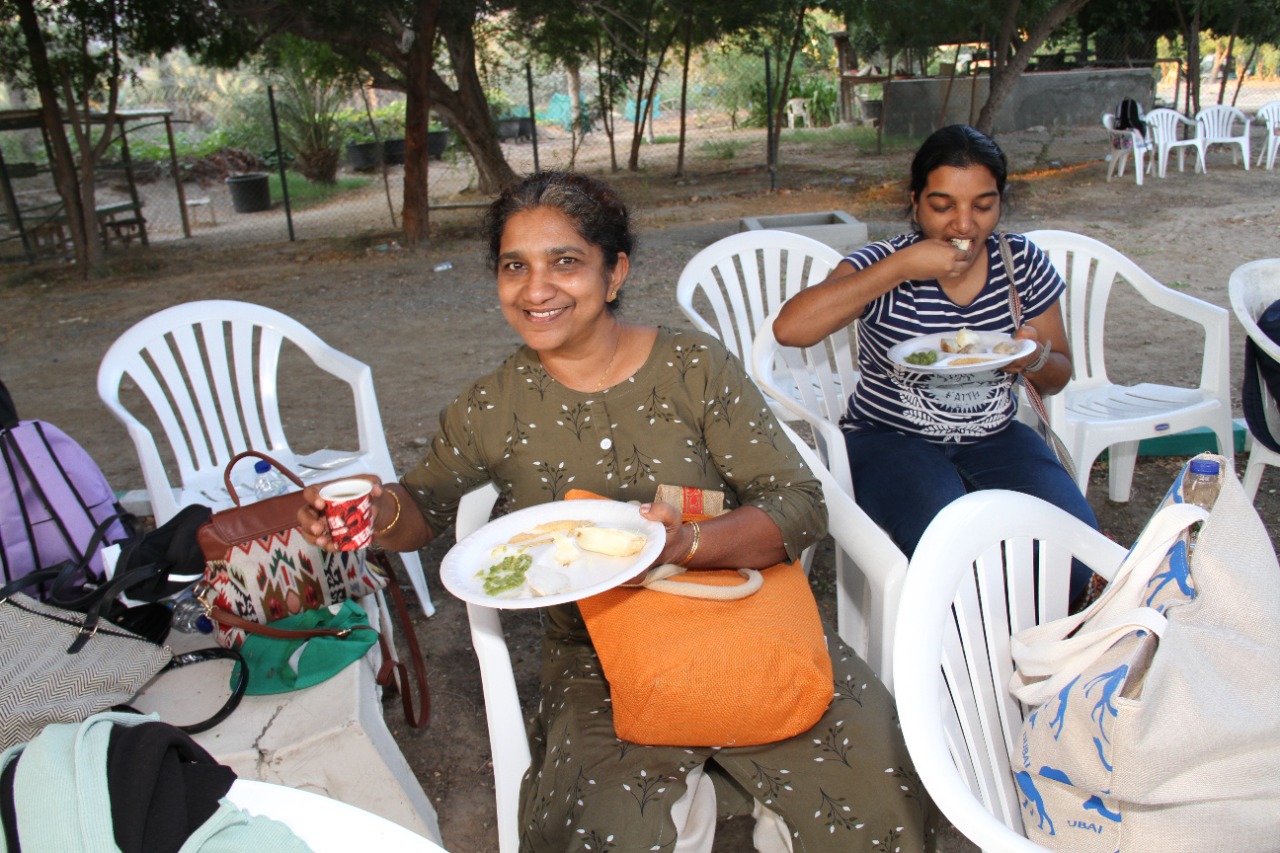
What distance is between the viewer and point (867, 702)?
1.80 m

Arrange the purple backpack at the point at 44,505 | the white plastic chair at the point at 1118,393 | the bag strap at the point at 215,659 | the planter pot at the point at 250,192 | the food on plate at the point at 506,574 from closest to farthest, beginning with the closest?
1. the food on plate at the point at 506,574
2. the bag strap at the point at 215,659
3. the purple backpack at the point at 44,505
4. the white plastic chair at the point at 1118,393
5. the planter pot at the point at 250,192

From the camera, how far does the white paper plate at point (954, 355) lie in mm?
2467

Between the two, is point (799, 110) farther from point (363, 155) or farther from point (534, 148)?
point (534, 148)

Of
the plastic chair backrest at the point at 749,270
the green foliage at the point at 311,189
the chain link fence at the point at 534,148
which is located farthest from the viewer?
the green foliage at the point at 311,189

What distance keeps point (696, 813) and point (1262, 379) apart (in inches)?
101

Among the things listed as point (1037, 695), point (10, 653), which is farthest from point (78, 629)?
point (1037, 695)

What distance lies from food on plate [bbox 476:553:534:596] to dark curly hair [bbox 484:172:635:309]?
0.70m

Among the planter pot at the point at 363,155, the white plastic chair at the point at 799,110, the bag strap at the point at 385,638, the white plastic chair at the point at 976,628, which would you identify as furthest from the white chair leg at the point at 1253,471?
the white plastic chair at the point at 799,110

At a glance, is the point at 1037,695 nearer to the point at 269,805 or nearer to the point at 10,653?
the point at 269,805

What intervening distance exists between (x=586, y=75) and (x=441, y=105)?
52.6 feet

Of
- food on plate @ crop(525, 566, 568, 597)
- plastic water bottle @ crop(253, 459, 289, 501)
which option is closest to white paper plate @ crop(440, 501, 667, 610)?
food on plate @ crop(525, 566, 568, 597)

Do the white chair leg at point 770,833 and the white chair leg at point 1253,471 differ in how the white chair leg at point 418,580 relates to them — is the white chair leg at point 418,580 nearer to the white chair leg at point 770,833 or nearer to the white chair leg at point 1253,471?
the white chair leg at point 770,833

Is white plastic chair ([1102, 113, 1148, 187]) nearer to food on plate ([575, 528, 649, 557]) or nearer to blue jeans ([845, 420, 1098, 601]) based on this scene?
blue jeans ([845, 420, 1098, 601])

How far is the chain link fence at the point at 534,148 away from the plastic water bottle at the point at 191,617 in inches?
353
